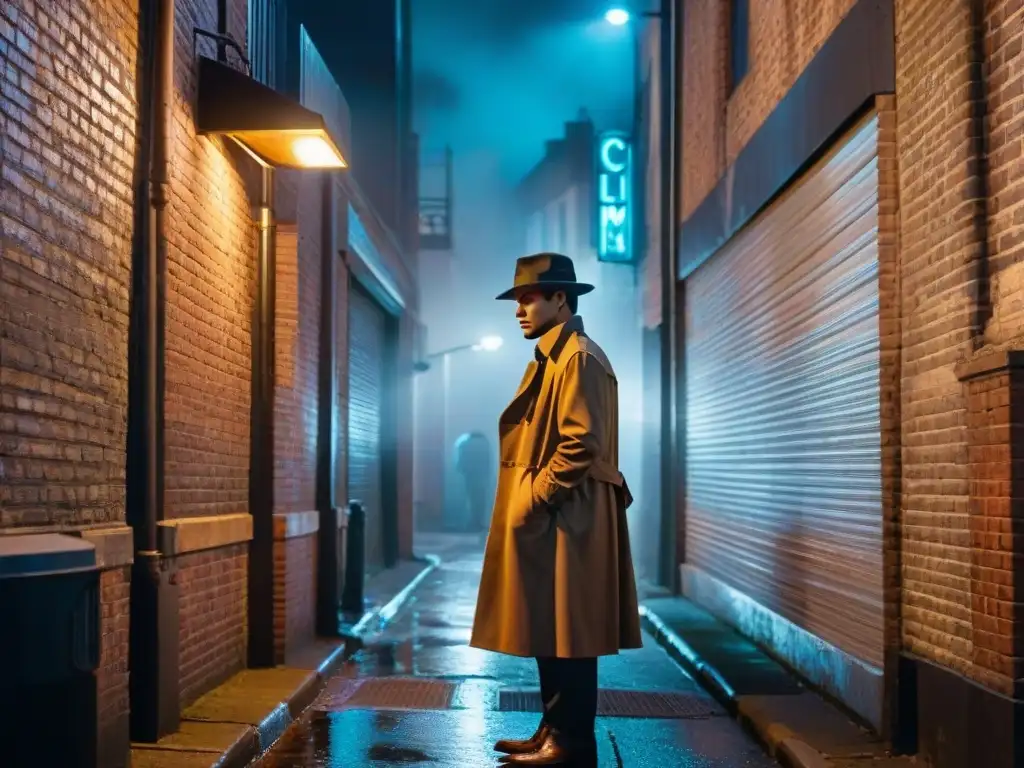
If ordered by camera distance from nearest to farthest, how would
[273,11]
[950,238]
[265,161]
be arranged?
[950,238]
[265,161]
[273,11]

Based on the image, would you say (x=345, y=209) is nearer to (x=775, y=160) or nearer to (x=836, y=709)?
(x=775, y=160)

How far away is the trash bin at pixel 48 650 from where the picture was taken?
3.50 meters

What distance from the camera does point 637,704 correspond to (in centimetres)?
741

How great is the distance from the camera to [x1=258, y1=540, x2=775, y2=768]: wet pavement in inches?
233

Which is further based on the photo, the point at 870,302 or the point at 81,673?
the point at 870,302

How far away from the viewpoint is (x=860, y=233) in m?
6.70

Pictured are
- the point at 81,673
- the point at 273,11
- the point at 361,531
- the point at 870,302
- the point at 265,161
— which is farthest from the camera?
the point at 361,531

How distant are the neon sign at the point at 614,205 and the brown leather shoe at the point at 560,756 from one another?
12.4m

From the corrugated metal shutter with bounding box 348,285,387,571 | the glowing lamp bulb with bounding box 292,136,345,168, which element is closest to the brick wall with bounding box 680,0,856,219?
the glowing lamp bulb with bounding box 292,136,345,168

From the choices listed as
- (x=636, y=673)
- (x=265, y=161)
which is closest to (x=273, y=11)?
(x=265, y=161)

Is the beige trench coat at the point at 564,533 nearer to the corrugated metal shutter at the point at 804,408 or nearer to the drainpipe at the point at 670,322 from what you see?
the corrugated metal shutter at the point at 804,408

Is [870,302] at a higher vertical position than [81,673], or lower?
higher

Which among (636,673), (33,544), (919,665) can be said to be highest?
(33,544)

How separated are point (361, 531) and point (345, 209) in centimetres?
307
